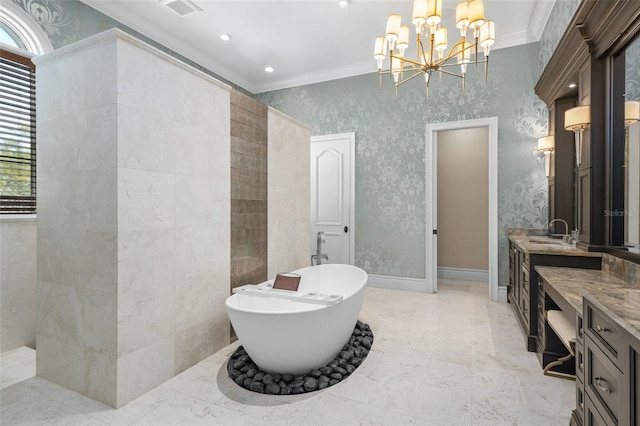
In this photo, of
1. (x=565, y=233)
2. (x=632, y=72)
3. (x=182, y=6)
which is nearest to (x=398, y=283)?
(x=565, y=233)

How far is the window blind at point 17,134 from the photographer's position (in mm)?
2461

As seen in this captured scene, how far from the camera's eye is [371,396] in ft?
6.25

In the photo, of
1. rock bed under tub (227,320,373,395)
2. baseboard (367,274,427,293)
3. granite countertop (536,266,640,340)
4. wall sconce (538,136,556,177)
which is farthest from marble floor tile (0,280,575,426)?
wall sconce (538,136,556,177)

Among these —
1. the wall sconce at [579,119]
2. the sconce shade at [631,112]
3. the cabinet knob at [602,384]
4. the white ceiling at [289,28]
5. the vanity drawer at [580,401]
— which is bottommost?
the vanity drawer at [580,401]

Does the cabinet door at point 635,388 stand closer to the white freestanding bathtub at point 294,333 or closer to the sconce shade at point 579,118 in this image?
the white freestanding bathtub at point 294,333

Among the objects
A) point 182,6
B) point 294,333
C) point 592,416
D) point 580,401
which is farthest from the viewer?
point 182,6

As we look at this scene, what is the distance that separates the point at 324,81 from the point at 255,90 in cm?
124

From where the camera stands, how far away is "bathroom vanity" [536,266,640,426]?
983mm

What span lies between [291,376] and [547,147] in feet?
10.8

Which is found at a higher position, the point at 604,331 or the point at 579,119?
the point at 579,119

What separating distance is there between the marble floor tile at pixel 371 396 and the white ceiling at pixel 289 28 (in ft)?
10.3

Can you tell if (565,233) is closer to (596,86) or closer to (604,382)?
(596,86)

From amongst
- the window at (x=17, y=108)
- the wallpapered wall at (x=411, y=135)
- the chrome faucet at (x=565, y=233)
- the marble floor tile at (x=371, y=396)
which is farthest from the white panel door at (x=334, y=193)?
the window at (x=17, y=108)

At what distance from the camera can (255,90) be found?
5301mm
